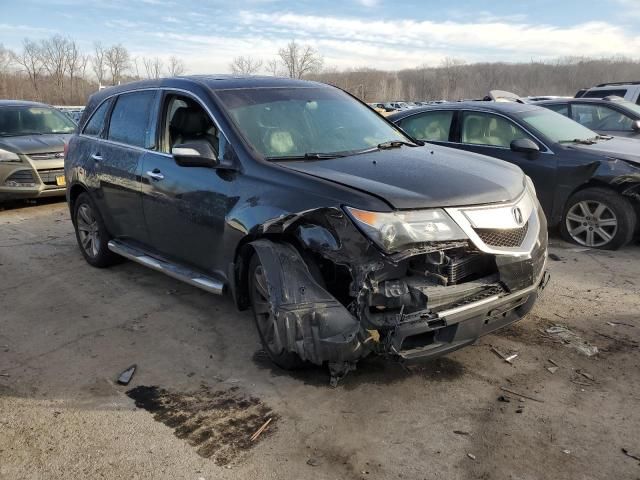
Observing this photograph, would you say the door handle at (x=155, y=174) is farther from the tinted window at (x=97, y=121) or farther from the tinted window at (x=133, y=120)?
the tinted window at (x=97, y=121)

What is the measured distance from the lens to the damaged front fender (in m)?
3.00

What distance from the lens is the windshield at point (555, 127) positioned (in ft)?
21.4

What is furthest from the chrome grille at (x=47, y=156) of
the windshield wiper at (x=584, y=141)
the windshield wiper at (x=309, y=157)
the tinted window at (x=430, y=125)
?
the windshield wiper at (x=584, y=141)

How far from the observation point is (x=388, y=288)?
292 centimetres

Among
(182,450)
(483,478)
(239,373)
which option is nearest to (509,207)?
(483,478)

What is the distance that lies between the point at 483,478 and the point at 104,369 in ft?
8.04

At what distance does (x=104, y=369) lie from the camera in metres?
3.64

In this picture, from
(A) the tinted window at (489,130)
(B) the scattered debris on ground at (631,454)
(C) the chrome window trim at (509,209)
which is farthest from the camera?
(A) the tinted window at (489,130)

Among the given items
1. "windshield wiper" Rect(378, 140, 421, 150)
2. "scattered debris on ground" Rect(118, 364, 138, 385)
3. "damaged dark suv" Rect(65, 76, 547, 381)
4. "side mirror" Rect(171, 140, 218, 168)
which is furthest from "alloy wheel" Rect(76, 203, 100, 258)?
"windshield wiper" Rect(378, 140, 421, 150)

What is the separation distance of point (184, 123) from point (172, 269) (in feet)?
3.81

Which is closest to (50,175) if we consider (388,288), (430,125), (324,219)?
(430,125)

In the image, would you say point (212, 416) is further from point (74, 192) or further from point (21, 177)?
point (21, 177)

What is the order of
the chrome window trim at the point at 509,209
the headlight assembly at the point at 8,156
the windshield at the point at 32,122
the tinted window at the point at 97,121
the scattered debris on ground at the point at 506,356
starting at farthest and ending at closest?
the windshield at the point at 32,122
the headlight assembly at the point at 8,156
the tinted window at the point at 97,121
the scattered debris on ground at the point at 506,356
the chrome window trim at the point at 509,209

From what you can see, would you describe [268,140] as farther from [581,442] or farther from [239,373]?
[581,442]
